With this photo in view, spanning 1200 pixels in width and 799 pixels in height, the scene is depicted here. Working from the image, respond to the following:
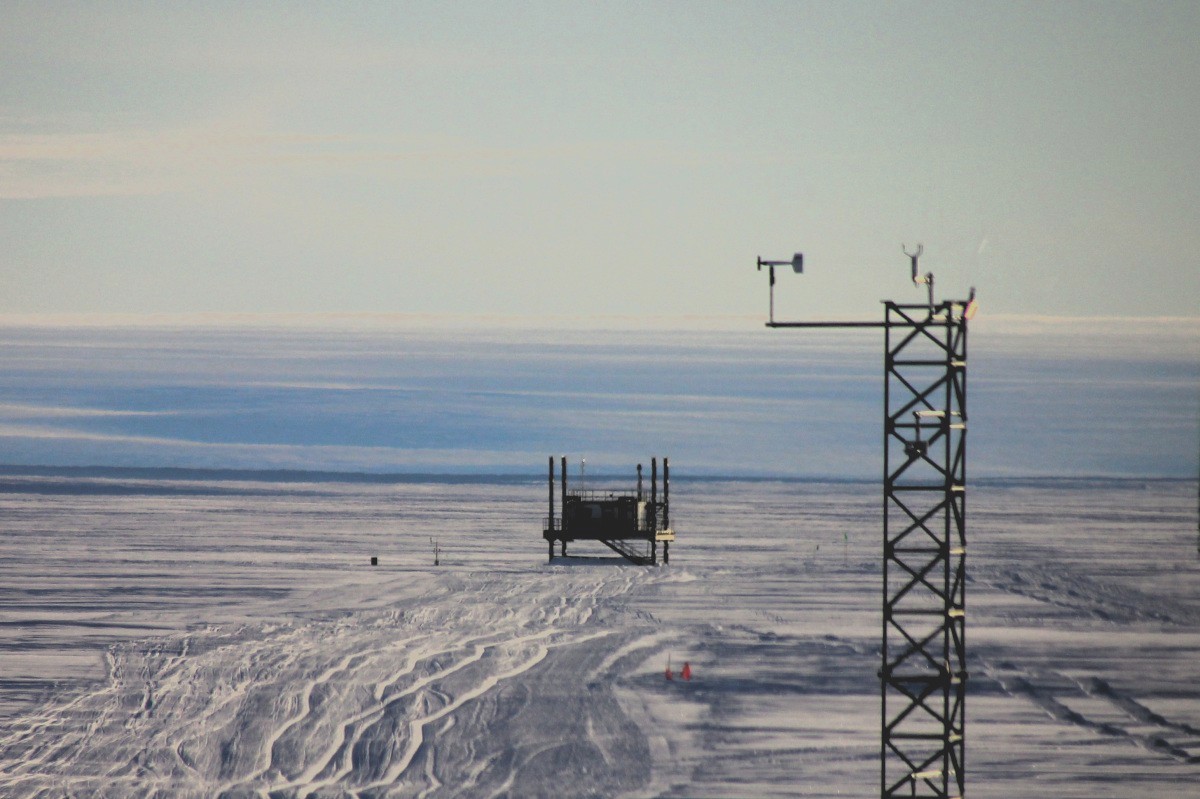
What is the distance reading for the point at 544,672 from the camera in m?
49.6

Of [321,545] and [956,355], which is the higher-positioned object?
[956,355]

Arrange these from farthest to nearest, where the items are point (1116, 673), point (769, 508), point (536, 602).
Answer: point (769, 508), point (536, 602), point (1116, 673)

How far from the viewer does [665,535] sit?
7512 centimetres

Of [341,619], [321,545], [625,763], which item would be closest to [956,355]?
[625,763]

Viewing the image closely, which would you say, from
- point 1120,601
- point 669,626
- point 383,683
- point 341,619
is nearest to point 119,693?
point 383,683

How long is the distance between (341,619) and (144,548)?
123 feet

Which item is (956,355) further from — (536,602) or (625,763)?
(536,602)

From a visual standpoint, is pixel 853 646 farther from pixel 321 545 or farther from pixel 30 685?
pixel 321 545

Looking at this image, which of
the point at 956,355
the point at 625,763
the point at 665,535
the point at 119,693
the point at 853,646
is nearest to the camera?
the point at 956,355

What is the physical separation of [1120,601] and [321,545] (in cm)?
5121

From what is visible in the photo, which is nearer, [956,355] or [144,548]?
[956,355]

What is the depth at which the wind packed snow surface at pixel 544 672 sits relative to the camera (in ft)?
124

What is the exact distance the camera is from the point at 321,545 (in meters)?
96.2

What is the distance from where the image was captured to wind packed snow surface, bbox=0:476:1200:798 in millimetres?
37656
